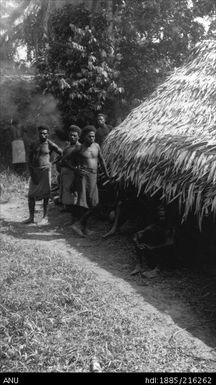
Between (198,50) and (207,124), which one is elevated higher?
(198,50)

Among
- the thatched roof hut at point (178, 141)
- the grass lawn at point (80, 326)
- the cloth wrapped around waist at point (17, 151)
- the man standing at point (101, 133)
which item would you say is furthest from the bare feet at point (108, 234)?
the cloth wrapped around waist at point (17, 151)

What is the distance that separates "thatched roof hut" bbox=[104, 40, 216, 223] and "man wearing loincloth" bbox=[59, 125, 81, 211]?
65cm

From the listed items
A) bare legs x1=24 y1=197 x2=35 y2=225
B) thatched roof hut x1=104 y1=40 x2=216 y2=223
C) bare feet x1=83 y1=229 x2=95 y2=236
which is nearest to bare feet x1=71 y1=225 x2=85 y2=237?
bare feet x1=83 y1=229 x2=95 y2=236

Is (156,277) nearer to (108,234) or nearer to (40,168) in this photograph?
(108,234)

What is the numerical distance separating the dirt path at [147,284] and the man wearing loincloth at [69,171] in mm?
537

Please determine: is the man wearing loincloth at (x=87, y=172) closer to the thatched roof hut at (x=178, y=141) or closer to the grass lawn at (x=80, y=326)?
the thatched roof hut at (x=178, y=141)

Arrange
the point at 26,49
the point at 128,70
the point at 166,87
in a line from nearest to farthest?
the point at 166,87
the point at 128,70
the point at 26,49

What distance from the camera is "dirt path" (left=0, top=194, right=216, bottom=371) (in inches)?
161

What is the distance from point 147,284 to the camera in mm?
5238

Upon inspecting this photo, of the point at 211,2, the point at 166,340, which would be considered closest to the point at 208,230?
the point at 166,340

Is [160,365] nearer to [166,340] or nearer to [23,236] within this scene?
[166,340]

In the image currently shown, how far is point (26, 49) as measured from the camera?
1529cm

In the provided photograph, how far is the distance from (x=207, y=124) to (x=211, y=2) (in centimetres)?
704

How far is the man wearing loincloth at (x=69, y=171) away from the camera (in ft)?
23.0
